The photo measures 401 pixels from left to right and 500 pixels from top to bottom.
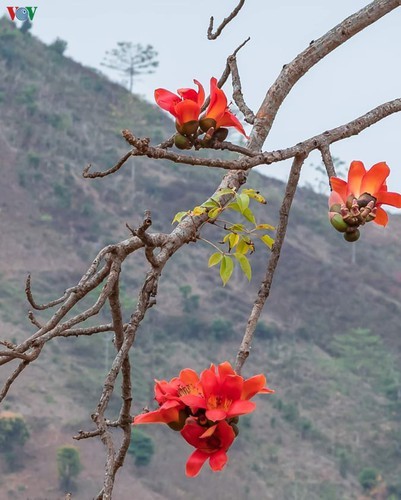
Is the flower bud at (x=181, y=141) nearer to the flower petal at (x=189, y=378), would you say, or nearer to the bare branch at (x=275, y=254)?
the bare branch at (x=275, y=254)

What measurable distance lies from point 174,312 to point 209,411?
2460 cm

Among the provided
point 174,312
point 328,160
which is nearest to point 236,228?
point 328,160

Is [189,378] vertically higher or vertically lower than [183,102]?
lower

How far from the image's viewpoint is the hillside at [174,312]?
20672 millimetres

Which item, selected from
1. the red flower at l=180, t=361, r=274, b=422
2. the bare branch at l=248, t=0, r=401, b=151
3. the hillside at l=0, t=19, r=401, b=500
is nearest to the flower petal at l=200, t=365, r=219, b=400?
the red flower at l=180, t=361, r=274, b=422

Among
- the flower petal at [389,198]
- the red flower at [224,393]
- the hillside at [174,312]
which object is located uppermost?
the hillside at [174,312]

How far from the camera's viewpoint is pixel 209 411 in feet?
3.09

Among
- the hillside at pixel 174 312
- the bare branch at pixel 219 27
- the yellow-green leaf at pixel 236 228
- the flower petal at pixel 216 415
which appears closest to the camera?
the flower petal at pixel 216 415

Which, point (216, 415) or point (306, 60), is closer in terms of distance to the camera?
point (216, 415)

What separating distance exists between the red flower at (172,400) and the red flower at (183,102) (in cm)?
29

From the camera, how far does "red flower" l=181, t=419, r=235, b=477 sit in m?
0.95

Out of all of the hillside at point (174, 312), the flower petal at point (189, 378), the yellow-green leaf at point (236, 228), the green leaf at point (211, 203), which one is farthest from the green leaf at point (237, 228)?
the hillside at point (174, 312)

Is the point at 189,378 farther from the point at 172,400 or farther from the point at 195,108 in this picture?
the point at 195,108

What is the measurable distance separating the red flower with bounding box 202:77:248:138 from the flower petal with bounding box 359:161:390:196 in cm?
15
